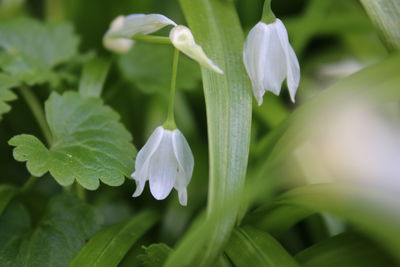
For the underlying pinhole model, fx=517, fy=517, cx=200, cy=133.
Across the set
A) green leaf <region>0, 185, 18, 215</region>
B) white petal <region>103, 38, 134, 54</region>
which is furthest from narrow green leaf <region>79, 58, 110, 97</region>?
green leaf <region>0, 185, 18, 215</region>

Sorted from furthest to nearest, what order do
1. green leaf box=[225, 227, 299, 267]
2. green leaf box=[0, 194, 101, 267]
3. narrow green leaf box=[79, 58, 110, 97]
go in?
narrow green leaf box=[79, 58, 110, 97]
green leaf box=[0, 194, 101, 267]
green leaf box=[225, 227, 299, 267]

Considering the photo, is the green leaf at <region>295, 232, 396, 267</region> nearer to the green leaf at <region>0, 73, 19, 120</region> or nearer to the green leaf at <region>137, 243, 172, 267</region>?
the green leaf at <region>137, 243, 172, 267</region>

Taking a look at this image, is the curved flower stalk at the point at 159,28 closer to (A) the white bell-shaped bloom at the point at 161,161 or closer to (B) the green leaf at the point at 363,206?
(A) the white bell-shaped bloom at the point at 161,161

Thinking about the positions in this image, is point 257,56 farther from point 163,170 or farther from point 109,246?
point 109,246

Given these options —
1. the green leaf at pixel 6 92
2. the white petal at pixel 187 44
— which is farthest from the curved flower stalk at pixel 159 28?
the green leaf at pixel 6 92

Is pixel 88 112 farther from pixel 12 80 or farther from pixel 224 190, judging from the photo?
pixel 224 190

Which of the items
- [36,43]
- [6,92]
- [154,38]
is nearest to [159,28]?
[154,38]
